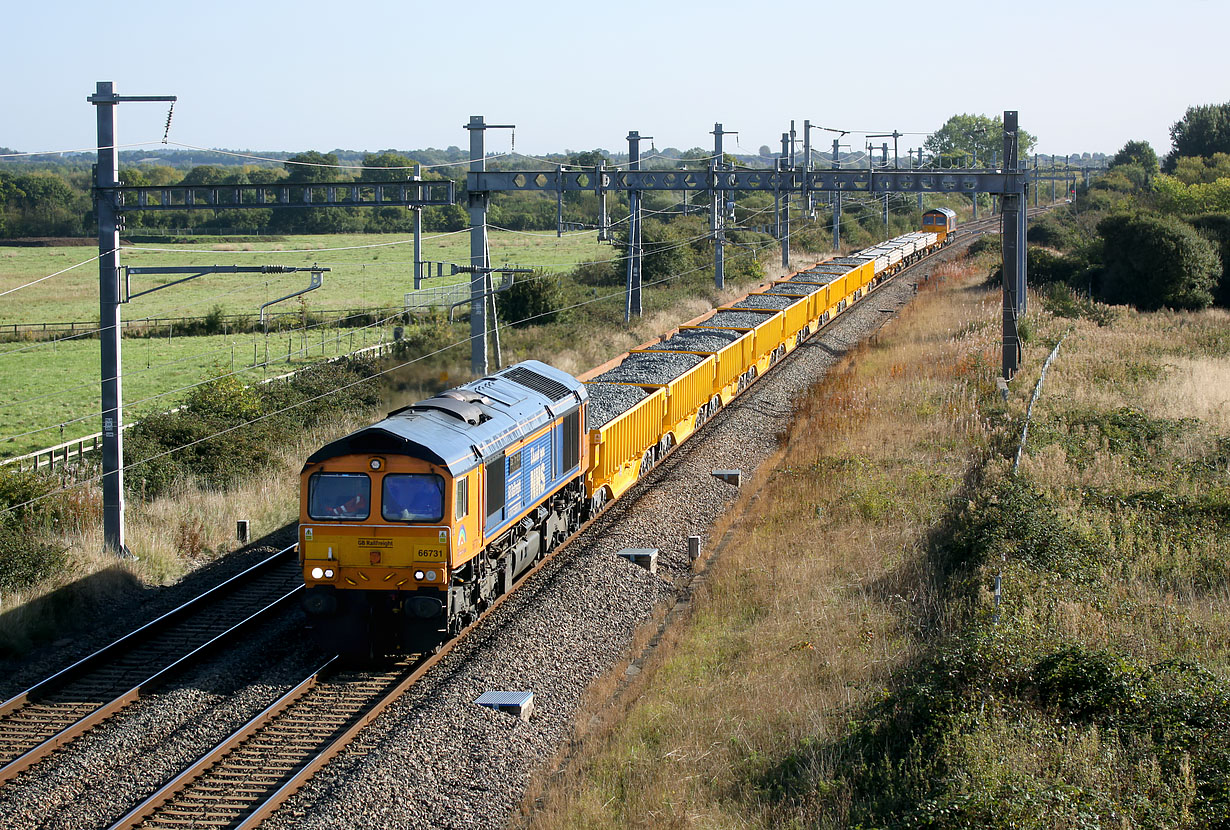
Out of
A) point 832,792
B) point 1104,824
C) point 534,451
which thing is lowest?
point 832,792

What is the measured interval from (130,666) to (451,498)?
15.7 feet

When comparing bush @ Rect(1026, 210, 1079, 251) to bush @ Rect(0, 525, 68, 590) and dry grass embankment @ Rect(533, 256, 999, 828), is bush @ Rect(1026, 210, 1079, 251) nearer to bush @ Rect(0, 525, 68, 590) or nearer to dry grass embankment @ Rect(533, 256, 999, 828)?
dry grass embankment @ Rect(533, 256, 999, 828)

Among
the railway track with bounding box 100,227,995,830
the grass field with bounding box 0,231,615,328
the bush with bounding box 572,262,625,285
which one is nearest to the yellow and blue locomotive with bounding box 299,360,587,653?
the railway track with bounding box 100,227,995,830

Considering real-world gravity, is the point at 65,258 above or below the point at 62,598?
above

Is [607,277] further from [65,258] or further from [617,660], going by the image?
[65,258]

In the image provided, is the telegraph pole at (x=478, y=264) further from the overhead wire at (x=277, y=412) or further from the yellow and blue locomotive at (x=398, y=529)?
the yellow and blue locomotive at (x=398, y=529)

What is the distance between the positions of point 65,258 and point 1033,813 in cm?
8560

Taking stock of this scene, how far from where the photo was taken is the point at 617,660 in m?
13.7

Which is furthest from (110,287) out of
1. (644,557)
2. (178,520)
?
(644,557)

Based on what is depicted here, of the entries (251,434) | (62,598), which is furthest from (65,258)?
(62,598)

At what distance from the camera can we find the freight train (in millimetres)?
12789

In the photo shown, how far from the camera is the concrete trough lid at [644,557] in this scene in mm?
17062

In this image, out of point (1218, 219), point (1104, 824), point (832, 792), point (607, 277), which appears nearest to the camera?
point (1104, 824)

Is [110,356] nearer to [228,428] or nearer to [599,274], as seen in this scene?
[228,428]
